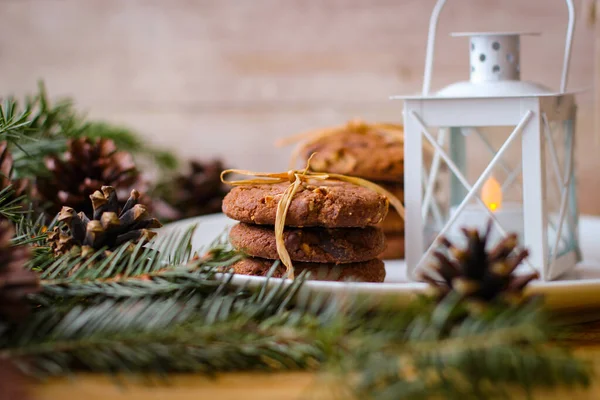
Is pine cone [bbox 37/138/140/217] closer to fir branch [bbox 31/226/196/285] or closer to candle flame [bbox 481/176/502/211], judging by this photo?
fir branch [bbox 31/226/196/285]

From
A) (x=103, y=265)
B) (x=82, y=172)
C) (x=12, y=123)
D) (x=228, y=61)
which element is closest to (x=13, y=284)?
(x=103, y=265)

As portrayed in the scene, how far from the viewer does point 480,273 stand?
0.48 meters

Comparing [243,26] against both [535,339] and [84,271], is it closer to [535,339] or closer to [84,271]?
[84,271]

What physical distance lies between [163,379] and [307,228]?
0.26 metres

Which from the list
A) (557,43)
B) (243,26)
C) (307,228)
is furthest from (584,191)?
(307,228)

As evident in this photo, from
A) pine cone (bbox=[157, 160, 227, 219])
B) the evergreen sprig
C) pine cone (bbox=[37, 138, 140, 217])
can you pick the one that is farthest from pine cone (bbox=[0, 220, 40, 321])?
pine cone (bbox=[157, 160, 227, 219])

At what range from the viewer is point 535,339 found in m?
0.40

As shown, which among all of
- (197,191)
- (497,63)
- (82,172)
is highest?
(497,63)

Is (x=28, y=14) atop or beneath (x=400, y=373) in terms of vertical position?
atop

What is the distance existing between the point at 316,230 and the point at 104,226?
20 centimetres

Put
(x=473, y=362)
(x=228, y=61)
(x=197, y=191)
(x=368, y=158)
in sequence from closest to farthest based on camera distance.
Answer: (x=473, y=362) → (x=368, y=158) → (x=197, y=191) → (x=228, y=61)

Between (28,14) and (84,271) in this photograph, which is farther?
(28,14)

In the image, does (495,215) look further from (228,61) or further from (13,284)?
(228,61)

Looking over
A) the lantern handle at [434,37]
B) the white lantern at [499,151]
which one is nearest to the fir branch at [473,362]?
the white lantern at [499,151]
